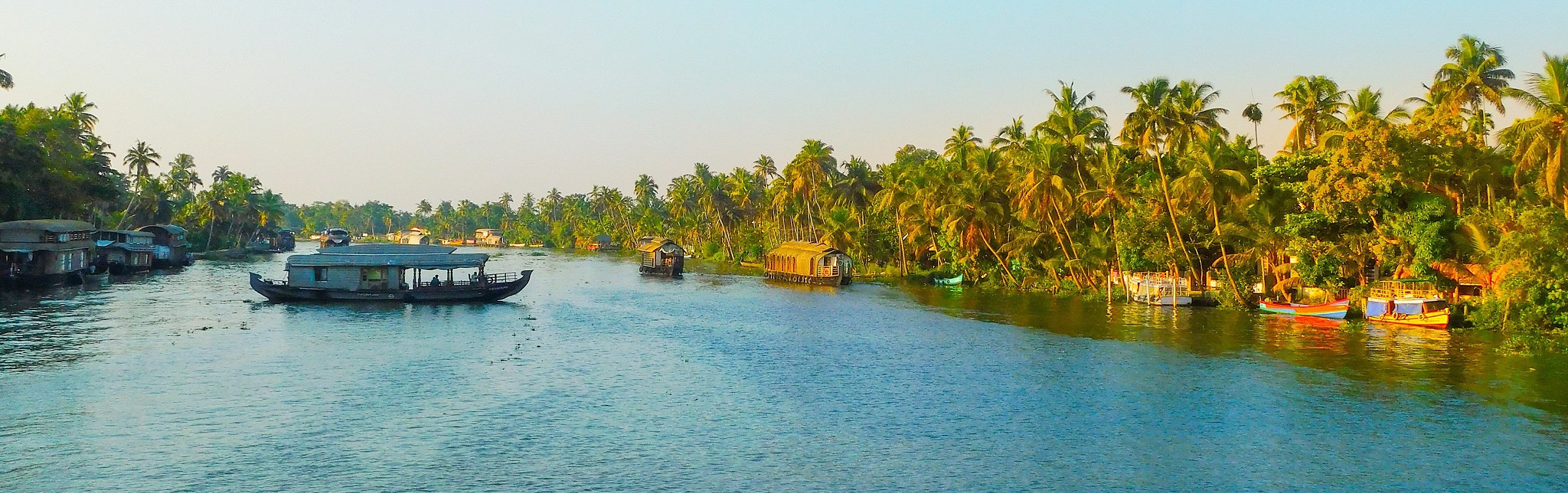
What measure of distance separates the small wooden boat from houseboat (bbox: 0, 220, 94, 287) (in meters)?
68.6

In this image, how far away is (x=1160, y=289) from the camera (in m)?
57.9

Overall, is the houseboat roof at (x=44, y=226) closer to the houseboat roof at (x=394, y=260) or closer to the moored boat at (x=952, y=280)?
the houseboat roof at (x=394, y=260)

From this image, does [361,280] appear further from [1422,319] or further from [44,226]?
[1422,319]

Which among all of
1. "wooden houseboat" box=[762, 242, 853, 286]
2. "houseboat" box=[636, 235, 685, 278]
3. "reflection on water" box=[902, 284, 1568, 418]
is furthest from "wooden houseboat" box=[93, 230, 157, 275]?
"reflection on water" box=[902, 284, 1568, 418]

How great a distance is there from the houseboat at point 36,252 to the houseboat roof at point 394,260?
713 inches

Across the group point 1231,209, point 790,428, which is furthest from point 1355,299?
point 790,428

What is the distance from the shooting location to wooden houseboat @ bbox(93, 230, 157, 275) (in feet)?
273

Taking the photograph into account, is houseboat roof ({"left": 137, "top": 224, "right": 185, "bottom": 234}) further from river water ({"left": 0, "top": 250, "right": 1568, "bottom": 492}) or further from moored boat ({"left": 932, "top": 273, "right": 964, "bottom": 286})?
moored boat ({"left": 932, "top": 273, "right": 964, "bottom": 286})

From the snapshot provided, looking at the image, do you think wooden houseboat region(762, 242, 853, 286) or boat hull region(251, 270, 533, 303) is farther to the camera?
wooden houseboat region(762, 242, 853, 286)

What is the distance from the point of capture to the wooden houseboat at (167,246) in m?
96.7

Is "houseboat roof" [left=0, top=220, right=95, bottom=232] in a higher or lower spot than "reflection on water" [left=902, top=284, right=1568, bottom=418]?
higher

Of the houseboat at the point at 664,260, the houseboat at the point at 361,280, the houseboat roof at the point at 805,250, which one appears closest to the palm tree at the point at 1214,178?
the houseboat roof at the point at 805,250

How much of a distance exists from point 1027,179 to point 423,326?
34174mm

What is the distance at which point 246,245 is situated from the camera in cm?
14012
